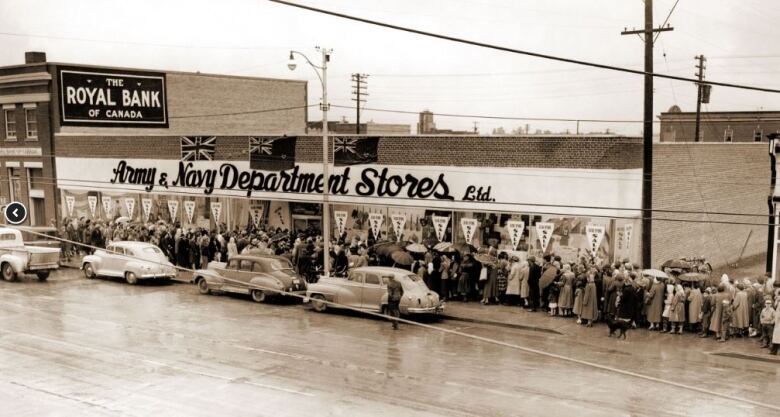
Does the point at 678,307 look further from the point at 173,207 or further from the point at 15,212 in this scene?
the point at 173,207

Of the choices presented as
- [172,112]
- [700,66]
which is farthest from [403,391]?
[700,66]

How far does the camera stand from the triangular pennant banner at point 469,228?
25.7m

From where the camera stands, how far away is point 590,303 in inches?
818

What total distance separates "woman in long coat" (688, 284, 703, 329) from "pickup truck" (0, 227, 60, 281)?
75.0ft

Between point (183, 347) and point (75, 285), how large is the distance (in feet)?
38.8

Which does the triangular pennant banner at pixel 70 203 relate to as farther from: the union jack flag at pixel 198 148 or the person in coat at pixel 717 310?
the person in coat at pixel 717 310

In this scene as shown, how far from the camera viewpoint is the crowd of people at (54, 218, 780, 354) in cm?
1912

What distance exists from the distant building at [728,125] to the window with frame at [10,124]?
178 ft

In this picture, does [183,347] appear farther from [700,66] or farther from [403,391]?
[700,66]

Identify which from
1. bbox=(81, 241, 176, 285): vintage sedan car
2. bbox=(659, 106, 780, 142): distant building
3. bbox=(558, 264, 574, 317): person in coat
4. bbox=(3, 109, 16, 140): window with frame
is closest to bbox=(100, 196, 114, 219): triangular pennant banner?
bbox=(3, 109, 16, 140): window with frame

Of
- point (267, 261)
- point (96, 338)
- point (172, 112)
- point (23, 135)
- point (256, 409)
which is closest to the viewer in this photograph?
point (256, 409)

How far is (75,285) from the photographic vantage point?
2747 centimetres

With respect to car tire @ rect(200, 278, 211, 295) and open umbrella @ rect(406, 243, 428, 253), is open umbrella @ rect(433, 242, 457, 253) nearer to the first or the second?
open umbrella @ rect(406, 243, 428, 253)

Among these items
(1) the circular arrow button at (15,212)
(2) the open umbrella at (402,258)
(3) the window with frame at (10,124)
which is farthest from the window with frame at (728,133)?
(1) the circular arrow button at (15,212)
